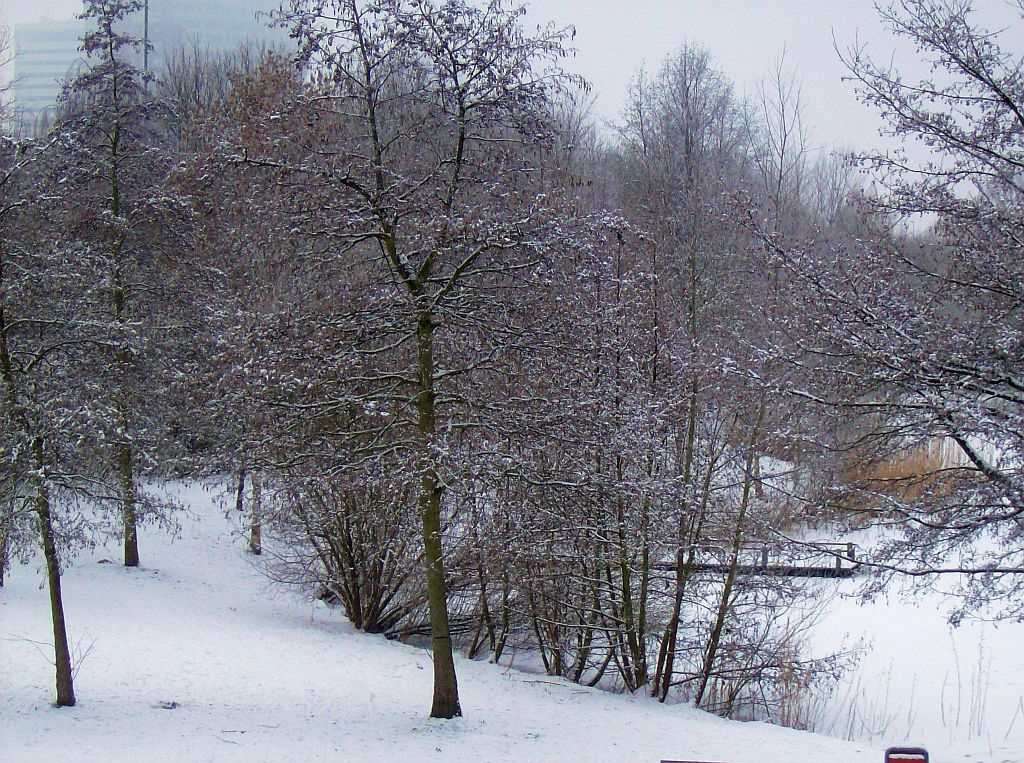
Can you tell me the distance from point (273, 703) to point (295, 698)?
35 cm

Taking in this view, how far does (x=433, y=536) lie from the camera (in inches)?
337

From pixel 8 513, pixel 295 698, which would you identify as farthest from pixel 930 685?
pixel 8 513

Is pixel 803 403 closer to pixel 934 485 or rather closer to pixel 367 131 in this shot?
pixel 934 485

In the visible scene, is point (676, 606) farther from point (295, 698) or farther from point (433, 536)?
point (295, 698)

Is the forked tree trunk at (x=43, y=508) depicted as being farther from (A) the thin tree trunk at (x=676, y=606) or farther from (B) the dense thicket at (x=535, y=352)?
(A) the thin tree trunk at (x=676, y=606)

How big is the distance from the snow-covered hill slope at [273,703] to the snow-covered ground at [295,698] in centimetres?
3

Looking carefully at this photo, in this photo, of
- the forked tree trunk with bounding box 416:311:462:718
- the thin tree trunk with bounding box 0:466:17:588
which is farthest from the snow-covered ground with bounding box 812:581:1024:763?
the thin tree trunk with bounding box 0:466:17:588

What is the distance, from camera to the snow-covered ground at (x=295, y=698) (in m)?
8.02

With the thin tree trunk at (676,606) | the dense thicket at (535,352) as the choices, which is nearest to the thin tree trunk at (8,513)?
the dense thicket at (535,352)

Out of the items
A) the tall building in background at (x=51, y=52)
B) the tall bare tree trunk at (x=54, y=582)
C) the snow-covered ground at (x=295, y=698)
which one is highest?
the tall building in background at (x=51, y=52)

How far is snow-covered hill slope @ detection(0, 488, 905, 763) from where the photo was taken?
7.96 m

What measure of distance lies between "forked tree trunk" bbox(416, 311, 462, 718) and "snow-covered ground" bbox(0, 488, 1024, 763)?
0.81ft

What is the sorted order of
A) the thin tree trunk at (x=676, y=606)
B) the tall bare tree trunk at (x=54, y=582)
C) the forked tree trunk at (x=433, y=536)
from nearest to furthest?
the tall bare tree trunk at (x=54, y=582) → the forked tree trunk at (x=433, y=536) → the thin tree trunk at (x=676, y=606)

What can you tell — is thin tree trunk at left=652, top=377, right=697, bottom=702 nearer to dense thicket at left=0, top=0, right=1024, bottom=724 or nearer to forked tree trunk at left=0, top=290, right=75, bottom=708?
dense thicket at left=0, top=0, right=1024, bottom=724
